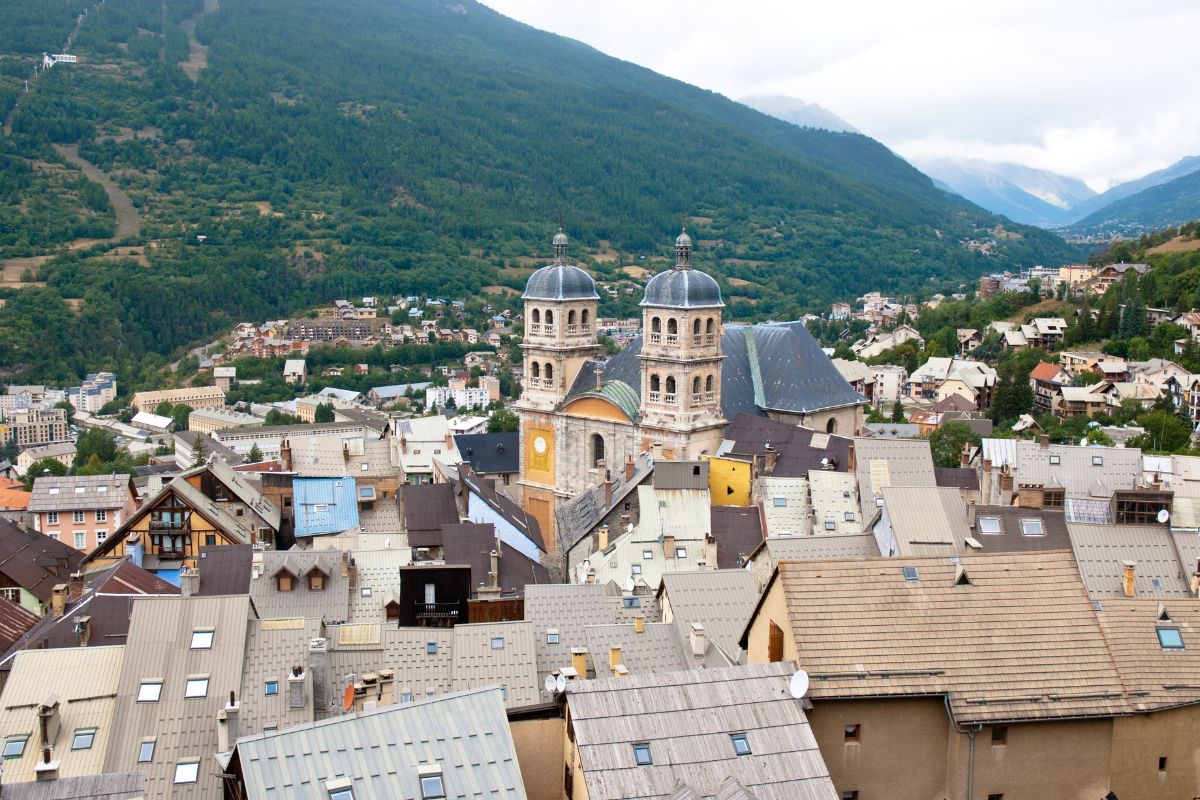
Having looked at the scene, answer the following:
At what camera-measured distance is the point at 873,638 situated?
21.1m

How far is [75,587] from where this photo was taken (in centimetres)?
4322

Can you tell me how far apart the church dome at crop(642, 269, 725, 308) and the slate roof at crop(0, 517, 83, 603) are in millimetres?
29980

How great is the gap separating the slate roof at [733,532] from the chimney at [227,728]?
22.2m

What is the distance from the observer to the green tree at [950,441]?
77.6 metres

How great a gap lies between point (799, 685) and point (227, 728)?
1197cm

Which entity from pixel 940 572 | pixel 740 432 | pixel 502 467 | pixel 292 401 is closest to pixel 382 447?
pixel 502 467

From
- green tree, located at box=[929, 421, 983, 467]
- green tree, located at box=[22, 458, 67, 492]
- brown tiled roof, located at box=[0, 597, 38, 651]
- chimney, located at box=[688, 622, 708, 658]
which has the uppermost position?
chimney, located at box=[688, 622, 708, 658]

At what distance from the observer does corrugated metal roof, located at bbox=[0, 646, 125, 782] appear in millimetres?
25203

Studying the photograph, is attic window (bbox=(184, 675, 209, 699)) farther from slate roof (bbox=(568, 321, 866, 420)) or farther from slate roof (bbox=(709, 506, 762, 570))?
slate roof (bbox=(568, 321, 866, 420))

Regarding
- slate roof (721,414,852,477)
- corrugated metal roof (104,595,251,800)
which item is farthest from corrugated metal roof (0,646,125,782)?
slate roof (721,414,852,477)

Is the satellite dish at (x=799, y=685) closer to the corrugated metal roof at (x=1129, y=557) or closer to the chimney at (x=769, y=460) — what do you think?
the corrugated metal roof at (x=1129, y=557)

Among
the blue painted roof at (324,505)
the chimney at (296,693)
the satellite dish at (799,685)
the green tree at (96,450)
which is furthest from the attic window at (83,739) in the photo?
the green tree at (96,450)

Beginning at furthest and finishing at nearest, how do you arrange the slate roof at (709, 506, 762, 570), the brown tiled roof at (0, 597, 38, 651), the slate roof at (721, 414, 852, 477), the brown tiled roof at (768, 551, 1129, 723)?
the slate roof at (721, 414, 852, 477)
the slate roof at (709, 506, 762, 570)
the brown tiled roof at (0, 597, 38, 651)
the brown tiled roof at (768, 551, 1129, 723)

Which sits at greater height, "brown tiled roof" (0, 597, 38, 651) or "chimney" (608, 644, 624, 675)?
"chimney" (608, 644, 624, 675)
